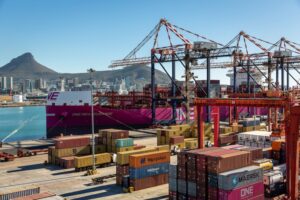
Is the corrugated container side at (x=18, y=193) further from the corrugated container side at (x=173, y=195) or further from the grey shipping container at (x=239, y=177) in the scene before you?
the grey shipping container at (x=239, y=177)

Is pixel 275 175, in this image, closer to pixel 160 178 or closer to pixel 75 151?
pixel 160 178

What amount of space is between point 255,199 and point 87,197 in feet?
53.2

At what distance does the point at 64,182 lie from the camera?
38.9m

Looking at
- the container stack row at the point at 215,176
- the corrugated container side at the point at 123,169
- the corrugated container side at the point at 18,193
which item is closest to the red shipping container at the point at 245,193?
the container stack row at the point at 215,176

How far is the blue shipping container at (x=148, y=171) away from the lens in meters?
35.4

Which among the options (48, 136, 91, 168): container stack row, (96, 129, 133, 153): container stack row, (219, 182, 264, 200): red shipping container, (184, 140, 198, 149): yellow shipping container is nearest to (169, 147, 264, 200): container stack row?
(219, 182, 264, 200): red shipping container

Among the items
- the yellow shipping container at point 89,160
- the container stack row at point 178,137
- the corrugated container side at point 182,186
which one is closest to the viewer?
the corrugated container side at point 182,186

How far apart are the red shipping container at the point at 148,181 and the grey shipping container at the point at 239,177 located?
11.5 metres

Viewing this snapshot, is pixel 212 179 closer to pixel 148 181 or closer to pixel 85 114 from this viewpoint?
pixel 148 181

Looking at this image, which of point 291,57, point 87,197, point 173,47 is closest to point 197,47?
point 173,47

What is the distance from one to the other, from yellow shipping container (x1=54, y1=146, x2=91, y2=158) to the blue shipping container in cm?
1563

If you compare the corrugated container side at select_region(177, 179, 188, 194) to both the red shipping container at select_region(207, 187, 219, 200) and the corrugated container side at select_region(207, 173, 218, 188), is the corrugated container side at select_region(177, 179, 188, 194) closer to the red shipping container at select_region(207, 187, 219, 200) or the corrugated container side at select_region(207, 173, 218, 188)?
the red shipping container at select_region(207, 187, 219, 200)

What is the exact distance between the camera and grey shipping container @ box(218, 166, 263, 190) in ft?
86.2

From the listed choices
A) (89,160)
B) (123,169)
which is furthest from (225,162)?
(89,160)
